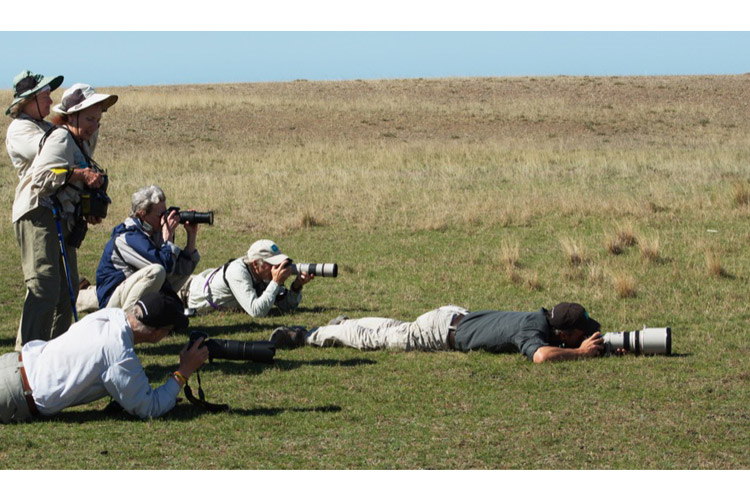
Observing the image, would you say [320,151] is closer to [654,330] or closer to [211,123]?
[211,123]

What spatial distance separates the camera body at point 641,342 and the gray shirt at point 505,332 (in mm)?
459

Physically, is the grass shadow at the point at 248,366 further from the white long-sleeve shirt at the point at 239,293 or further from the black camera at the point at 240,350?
the white long-sleeve shirt at the point at 239,293

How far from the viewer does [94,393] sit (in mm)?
6547

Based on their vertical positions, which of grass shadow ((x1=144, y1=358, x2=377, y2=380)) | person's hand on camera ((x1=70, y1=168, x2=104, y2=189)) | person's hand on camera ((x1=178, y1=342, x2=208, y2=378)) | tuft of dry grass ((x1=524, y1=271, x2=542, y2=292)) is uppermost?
person's hand on camera ((x1=70, y1=168, x2=104, y2=189))

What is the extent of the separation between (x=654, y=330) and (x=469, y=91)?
42.4m

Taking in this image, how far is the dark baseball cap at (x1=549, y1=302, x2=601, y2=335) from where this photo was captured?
27.1ft

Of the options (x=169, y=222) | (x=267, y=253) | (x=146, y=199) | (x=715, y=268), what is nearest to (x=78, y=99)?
(x=146, y=199)

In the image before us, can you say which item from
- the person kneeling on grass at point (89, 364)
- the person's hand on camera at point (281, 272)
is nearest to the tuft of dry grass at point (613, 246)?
the person's hand on camera at point (281, 272)

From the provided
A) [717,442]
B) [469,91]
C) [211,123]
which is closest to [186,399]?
[717,442]

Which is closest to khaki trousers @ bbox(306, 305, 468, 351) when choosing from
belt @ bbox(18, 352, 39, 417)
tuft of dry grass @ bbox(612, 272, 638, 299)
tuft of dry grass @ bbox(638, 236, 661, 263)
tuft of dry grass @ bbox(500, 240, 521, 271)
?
tuft of dry grass @ bbox(612, 272, 638, 299)

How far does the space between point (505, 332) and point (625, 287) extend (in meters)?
3.06

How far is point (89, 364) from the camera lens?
21.0 feet

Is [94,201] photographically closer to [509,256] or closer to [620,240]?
[509,256]

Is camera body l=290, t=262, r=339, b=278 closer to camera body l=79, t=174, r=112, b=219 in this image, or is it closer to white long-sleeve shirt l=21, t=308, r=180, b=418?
camera body l=79, t=174, r=112, b=219
